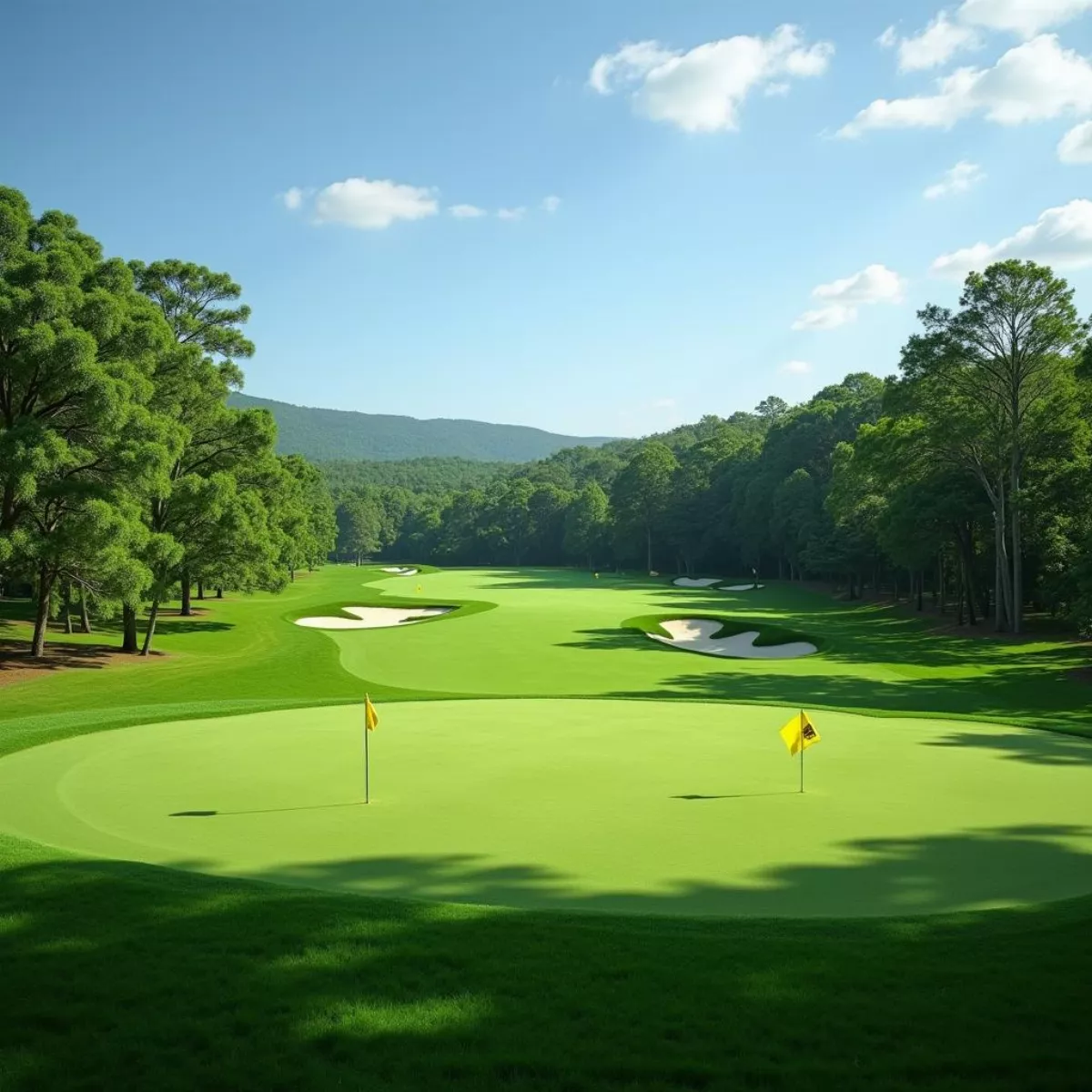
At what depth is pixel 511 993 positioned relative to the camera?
5.61 meters

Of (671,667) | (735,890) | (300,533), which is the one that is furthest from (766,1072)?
(300,533)

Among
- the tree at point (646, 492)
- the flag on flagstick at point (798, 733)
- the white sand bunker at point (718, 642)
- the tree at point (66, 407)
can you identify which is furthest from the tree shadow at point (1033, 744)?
the tree at point (646, 492)

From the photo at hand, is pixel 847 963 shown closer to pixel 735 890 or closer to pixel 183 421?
pixel 735 890

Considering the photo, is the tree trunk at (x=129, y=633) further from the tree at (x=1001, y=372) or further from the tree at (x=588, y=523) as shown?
the tree at (x=588, y=523)

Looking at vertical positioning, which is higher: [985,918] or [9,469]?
[9,469]

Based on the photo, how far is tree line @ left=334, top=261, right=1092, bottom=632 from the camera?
116ft

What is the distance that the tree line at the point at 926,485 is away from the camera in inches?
1396

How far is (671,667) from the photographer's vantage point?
29266 millimetres

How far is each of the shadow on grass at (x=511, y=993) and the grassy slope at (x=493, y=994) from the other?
16mm

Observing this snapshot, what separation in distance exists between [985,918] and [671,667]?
22.4m

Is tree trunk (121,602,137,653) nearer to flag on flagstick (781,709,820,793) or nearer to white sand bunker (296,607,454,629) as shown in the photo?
white sand bunker (296,607,454,629)

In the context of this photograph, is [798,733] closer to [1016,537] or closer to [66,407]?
[66,407]

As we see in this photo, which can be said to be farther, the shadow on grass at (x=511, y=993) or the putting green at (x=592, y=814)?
the putting green at (x=592, y=814)

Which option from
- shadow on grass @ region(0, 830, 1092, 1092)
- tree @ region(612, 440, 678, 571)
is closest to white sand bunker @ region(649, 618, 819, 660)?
shadow on grass @ region(0, 830, 1092, 1092)
